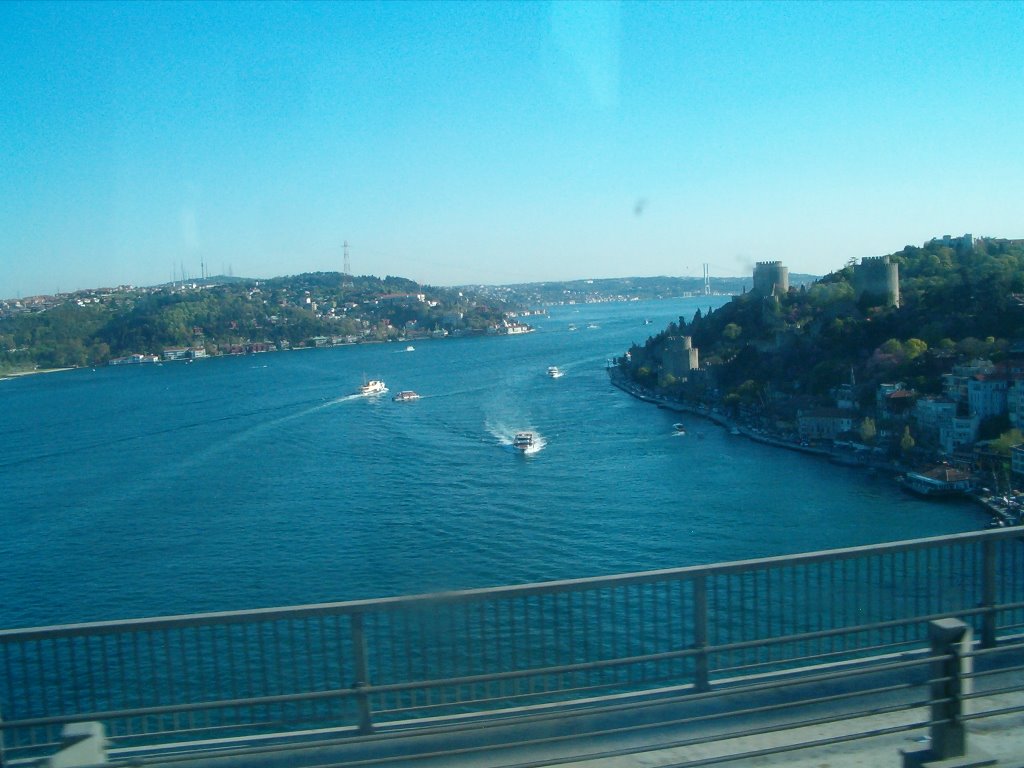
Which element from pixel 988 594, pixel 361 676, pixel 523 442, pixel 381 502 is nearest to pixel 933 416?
pixel 523 442

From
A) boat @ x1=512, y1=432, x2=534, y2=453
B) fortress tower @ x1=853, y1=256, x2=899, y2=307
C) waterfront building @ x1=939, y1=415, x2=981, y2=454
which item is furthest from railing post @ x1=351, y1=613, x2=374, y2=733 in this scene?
fortress tower @ x1=853, y1=256, x2=899, y2=307

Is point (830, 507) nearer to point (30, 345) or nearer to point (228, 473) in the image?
point (228, 473)

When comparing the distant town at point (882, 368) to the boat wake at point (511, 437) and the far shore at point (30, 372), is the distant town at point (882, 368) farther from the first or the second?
the far shore at point (30, 372)

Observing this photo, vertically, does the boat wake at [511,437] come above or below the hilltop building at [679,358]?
below

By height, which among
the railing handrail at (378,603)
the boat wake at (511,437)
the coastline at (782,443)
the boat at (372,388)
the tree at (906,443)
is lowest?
the coastline at (782,443)

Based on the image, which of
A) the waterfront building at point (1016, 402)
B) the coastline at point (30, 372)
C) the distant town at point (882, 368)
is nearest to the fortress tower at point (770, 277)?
the distant town at point (882, 368)
